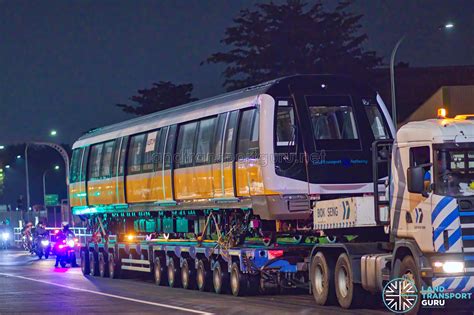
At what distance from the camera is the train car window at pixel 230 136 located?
84.5 ft

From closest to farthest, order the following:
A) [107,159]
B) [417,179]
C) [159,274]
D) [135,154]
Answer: [417,179], [159,274], [135,154], [107,159]

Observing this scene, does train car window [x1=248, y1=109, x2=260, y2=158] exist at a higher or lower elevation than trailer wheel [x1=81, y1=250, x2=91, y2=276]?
higher

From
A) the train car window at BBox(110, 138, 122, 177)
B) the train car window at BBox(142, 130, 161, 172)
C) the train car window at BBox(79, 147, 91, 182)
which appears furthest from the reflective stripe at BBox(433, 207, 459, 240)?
the train car window at BBox(79, 147, 91, 182)

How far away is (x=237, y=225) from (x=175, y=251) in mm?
4180

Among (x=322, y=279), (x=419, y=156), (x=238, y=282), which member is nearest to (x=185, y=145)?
(x=238, y=282)

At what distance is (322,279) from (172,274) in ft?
32.0

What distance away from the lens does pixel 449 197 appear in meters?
16.7

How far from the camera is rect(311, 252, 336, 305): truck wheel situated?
21125 millimetres

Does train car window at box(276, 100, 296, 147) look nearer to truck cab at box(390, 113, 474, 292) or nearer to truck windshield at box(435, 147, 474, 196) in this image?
truck cab at box(390, 113, 474, 292)

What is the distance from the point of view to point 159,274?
3186cm

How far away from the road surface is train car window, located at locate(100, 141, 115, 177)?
3629mm

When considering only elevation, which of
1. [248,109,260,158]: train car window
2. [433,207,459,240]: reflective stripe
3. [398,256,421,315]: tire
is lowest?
[398,256,421,315]: tire

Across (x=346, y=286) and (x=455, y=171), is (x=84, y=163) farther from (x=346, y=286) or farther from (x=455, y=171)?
(x=455, y=171)

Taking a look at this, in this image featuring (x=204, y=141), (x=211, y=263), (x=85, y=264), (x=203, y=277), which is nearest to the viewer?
(x=204, y=141)
